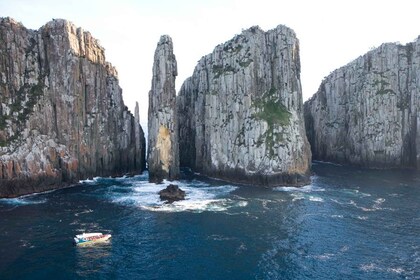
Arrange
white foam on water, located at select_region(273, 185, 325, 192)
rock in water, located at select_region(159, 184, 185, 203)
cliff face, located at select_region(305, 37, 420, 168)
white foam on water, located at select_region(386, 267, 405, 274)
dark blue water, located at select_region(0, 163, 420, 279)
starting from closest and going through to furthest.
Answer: white foam on water, located at select_region(386, 267, 405, 274) → dark blue water, located at select_region(0, 163, 420, 279) → rock in water, located at select_region(159, 184, 185, 203) → white foam on water, located at select_region(273, 185, 325, 192) → cliff face, located at select_region(305, 37, 420, 168)

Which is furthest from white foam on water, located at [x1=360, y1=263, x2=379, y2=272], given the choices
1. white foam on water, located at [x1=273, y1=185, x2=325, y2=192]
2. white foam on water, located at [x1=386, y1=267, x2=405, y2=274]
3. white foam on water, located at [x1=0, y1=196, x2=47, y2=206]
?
white foam on water, located at [x1=0, y1=196, x2=47, y2=206]

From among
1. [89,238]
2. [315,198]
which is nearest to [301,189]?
[315,198]

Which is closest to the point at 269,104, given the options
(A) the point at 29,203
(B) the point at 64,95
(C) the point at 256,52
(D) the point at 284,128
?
(D) the point at 284,128

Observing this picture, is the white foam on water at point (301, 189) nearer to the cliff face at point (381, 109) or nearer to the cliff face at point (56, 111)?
the cliff face at point (381, 109)

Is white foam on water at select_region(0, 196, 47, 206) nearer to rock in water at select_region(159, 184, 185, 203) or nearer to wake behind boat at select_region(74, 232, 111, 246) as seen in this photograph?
rock in water at select_region(159, 184, 185, 203)

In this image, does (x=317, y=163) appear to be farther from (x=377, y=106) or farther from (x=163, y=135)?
(x=163, y=135)
